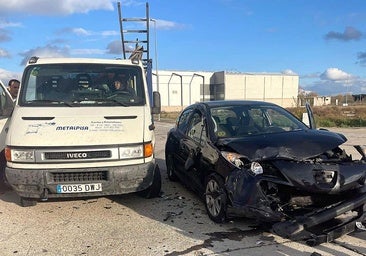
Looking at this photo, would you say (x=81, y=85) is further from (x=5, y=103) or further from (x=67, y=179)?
(x=67, y=179)

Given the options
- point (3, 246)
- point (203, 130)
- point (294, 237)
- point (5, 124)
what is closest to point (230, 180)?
point (294, 237)

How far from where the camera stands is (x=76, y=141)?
5.60 meters

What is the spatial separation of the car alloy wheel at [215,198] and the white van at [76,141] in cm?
93

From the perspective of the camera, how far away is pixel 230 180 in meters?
4.94

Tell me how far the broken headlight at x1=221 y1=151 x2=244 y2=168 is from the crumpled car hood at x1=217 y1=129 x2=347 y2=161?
70 millimetres

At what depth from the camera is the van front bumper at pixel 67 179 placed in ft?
18.2

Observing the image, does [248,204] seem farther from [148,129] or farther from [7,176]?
[7,176]

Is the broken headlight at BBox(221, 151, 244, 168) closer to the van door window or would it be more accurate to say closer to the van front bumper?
the van front bumper

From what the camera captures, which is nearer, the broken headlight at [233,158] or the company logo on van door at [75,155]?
the broken headlight at [233,158]

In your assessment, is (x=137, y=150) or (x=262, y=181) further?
(x=137, y=150)

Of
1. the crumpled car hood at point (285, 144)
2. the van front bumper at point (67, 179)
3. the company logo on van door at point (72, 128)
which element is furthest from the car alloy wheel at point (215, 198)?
the company logo on van door at point (72, 128)

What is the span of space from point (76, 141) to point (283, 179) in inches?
112

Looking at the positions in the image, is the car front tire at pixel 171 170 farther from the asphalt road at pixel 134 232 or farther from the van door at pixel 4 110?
the van door at pixel 4 110

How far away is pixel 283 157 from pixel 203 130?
1762 mm
